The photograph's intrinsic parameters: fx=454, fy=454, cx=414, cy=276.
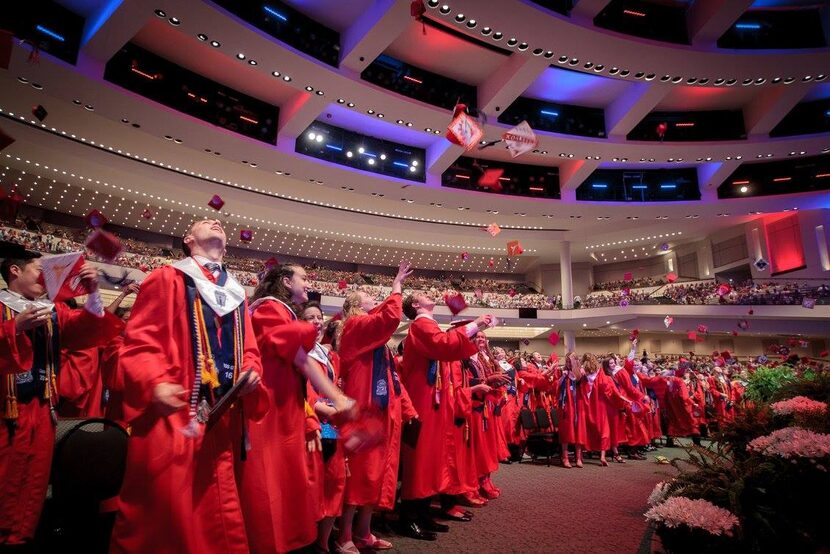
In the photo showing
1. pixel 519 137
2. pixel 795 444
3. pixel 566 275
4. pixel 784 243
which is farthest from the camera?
pixel 566 275

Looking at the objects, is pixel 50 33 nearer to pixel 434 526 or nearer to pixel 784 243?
pixel 434 526

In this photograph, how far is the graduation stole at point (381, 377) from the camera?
123 inches

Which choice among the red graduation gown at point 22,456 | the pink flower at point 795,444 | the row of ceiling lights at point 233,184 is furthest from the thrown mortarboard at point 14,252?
the row of ceiling lights at point 233,184

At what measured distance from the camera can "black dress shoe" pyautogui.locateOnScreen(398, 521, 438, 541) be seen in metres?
3.40

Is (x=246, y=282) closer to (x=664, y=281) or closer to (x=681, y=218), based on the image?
(x=681, y=218)

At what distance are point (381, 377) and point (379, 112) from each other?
12438mm

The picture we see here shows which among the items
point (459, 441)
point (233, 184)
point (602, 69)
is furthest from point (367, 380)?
point (233, 184)

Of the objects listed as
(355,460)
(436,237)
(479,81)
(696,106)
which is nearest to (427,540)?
(355,460)

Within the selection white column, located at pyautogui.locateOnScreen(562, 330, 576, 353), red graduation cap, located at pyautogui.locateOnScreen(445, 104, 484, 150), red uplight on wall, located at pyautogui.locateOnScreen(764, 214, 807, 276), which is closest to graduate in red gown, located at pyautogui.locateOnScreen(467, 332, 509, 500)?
red graduation cap, located at pyautogui.locateOnScreen(445, 104, 484, 150)

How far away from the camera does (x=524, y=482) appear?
18.7ft

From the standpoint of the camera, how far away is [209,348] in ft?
6.03

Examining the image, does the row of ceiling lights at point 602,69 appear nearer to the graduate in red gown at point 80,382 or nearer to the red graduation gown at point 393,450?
the graduate in red gown at point 80,382

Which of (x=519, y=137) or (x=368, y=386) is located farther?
(x=519, y=137)

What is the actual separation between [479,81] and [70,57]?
1167cm
